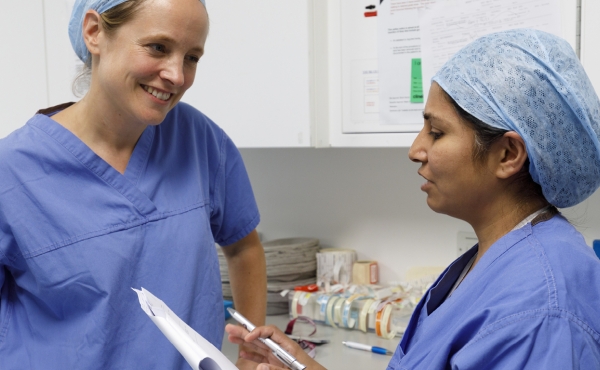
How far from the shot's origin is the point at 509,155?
0.87 meters

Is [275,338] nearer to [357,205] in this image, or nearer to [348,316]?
[348,316]

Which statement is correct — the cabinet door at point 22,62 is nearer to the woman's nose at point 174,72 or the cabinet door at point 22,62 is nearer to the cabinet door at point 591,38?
the woman's nose at point 174,72

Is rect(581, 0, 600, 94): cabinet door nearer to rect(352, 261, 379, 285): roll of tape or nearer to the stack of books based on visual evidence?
rect(352, 261, 379, 285): roll of tape

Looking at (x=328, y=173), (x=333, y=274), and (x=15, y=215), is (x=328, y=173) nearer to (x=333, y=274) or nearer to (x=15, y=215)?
(x=333, y=274)

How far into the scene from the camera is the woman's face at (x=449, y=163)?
2.92 feet

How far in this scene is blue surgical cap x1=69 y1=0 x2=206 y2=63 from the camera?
1111 millimetres

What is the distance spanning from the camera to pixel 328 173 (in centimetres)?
215

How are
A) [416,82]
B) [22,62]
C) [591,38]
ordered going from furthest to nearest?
[22,62]
[416,82]
[591,38]

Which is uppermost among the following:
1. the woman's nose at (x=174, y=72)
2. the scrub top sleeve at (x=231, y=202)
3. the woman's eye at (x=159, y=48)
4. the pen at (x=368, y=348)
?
the woman's eye at (x=159, y=48)

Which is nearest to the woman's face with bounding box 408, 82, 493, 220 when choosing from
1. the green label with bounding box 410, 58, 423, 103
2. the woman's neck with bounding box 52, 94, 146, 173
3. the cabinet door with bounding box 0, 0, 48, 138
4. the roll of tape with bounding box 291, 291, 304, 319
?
the woman's neck with bounding box 52, 94, 146, 173

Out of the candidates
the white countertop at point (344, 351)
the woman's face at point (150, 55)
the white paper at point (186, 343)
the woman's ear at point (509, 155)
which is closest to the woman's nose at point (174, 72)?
the woman's face at point (150, 55)

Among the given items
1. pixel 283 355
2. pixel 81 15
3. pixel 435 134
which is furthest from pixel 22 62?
pixel 435 134

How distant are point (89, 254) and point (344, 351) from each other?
2.63 feet

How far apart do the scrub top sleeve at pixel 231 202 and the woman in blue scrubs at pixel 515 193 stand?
0.51 metres
